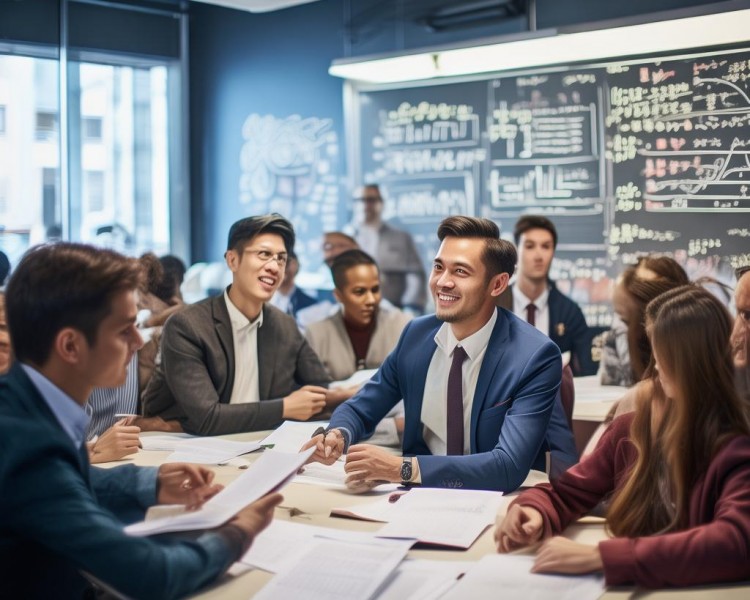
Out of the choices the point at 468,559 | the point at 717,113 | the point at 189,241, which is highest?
the point at 717,113

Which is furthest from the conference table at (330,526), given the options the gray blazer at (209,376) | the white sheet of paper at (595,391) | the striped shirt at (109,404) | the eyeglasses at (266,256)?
the white sheet of paper at (595,391)

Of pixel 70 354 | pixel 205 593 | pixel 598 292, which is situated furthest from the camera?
→ pixel 598 292

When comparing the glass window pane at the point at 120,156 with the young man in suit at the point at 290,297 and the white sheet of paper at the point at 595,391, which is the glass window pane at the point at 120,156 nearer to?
the young man in suit at the point at 290,297

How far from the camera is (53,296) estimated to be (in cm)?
149

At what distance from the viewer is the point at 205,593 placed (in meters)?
1.62

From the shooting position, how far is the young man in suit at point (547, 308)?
471 centimetres

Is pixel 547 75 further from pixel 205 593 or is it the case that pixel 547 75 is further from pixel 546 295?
pixel 205 593

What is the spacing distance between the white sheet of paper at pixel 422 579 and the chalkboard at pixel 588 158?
13.4 feet

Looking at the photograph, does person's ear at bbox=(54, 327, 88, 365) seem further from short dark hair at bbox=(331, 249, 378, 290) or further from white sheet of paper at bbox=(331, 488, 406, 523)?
short dark hair at bbox=(331, 249, 378, 290)

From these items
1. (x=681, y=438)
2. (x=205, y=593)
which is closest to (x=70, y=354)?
(x=205, y=593)

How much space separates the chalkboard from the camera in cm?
534

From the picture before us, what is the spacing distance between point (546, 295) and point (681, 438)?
3.09 metres

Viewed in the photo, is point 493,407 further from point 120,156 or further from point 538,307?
point 120,156

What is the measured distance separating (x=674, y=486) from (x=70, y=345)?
3.73 ft
